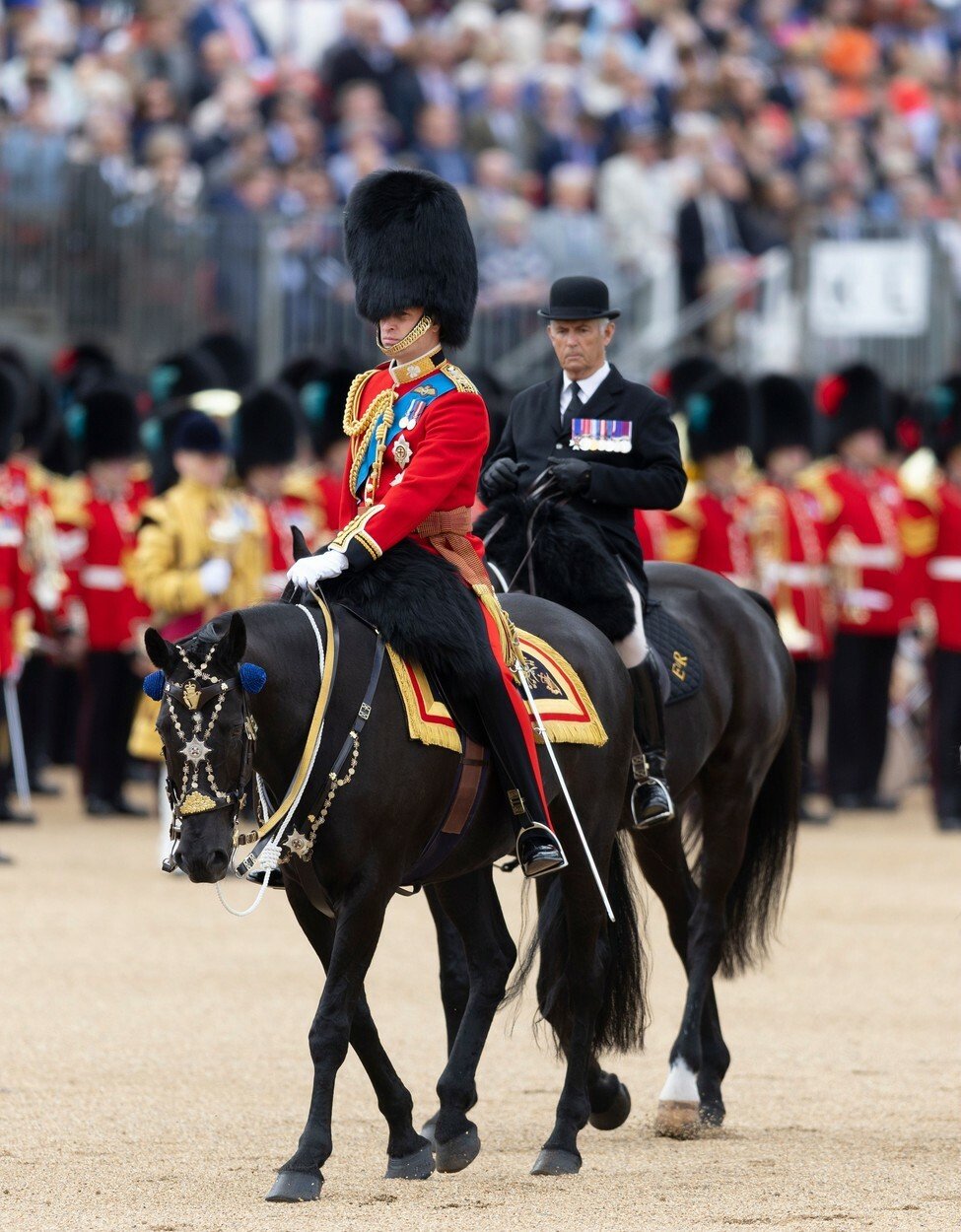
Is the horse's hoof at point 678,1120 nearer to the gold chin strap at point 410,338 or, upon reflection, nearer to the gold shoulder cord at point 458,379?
the gold shoulder cord at point 458,379

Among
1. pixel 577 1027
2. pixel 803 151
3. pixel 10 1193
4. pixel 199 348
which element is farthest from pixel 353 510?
pixel 803 151

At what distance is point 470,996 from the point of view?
585 cm

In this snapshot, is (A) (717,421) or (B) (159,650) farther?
(A) (717,421)

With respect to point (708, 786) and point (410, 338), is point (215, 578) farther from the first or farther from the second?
point (410, 338)

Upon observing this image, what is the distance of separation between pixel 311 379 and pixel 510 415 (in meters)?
7.14

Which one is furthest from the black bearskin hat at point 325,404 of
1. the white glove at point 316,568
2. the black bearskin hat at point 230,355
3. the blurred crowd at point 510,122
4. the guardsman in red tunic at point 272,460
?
the white glove at point 316,568

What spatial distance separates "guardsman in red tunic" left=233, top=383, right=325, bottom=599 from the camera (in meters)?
11.7

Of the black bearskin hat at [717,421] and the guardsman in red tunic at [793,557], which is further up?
the black bearskin hat at [717,421]

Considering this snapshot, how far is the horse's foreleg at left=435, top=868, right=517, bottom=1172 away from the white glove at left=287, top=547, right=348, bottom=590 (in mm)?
981

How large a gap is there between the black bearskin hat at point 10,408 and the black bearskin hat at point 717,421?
348cm

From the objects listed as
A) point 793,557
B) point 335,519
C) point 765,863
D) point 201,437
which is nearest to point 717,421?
point 793,557

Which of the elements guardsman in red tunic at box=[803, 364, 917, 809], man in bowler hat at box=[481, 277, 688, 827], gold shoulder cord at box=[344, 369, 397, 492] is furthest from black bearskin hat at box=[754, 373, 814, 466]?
gold shoulder cord at box=[344, 369, 397, 492]

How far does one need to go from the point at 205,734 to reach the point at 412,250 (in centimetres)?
136

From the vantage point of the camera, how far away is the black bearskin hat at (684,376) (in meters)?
14.6
